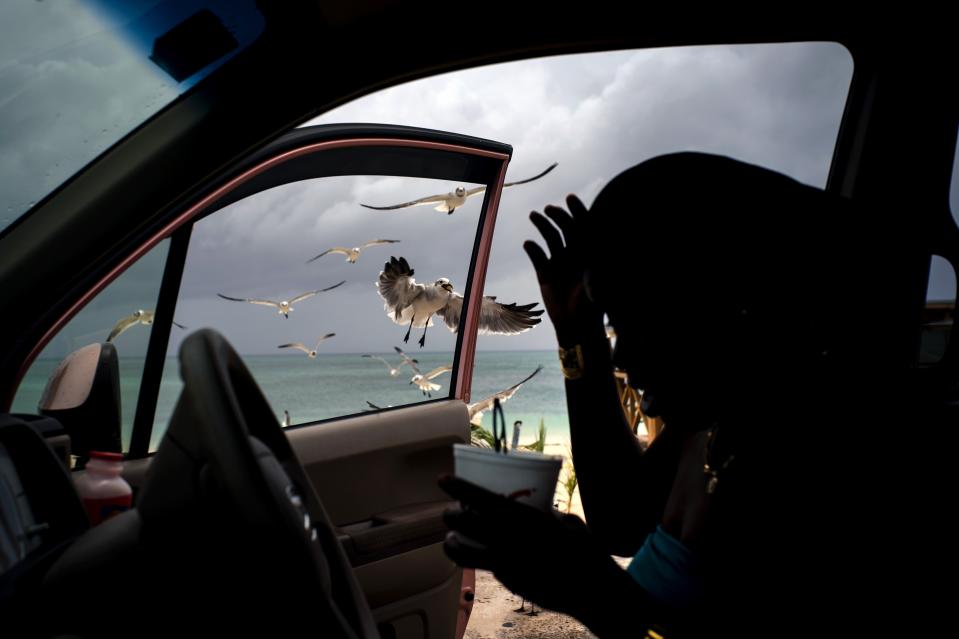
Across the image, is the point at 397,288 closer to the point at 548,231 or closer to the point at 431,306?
the point at 431,306

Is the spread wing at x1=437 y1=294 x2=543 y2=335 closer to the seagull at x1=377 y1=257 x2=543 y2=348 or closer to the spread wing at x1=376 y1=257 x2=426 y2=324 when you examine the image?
the seagull at x1=377 y1=257 x2=543 y2=348

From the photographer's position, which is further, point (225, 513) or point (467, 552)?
point (467, 552)

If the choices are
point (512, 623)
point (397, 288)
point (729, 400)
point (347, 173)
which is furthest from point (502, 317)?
point (729, 400)

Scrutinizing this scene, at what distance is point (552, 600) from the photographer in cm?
86

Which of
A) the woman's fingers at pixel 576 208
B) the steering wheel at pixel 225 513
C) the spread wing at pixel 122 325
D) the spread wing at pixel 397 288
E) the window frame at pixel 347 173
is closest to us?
the steering wheel at pixel 225 513

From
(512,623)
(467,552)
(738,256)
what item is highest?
(738,256)

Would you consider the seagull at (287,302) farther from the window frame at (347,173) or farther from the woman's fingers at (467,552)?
the woman's fingers at (467,552)

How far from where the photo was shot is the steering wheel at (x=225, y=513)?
2.40 ft

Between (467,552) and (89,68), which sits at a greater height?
(89,68)

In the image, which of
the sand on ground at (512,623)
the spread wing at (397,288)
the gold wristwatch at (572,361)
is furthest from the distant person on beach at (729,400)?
the spread wing at (397,288)

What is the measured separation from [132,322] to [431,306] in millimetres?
2043

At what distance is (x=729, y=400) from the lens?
39.6 inches

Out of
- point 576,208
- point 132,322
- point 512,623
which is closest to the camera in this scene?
point 576,208

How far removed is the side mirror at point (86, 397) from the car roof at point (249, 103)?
174 mm
